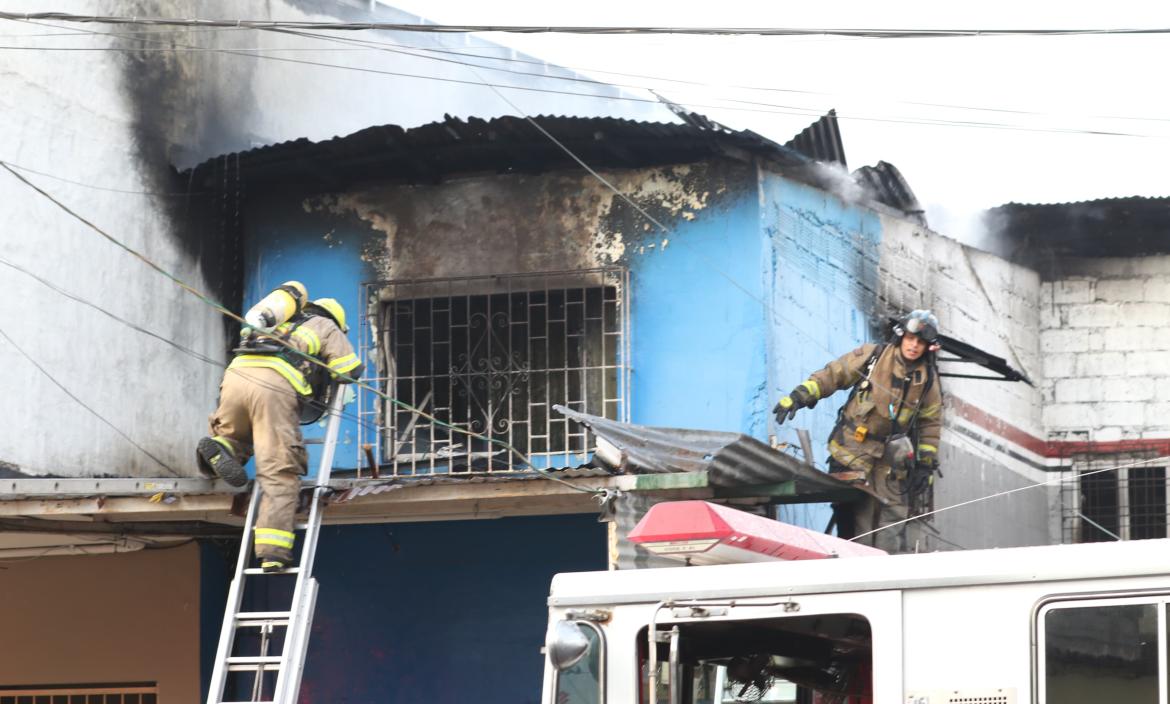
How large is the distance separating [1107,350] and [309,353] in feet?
27.2

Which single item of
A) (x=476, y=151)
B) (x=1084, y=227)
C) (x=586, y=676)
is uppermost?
(x=1084, y=227)

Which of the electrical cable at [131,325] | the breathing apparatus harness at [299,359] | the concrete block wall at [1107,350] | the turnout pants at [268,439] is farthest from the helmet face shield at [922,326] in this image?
the turnout pants at [268,439]

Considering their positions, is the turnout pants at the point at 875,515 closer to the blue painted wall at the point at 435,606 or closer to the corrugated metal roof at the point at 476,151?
the blue painted wall at the point at 435,606

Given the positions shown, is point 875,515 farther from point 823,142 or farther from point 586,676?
point 586,676

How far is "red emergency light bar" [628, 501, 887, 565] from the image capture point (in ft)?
21.4

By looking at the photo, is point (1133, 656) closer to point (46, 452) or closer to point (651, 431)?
point (651, 431)

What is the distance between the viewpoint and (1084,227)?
15578 mm

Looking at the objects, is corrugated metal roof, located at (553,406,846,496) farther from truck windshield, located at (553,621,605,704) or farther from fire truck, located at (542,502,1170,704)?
truck windshield, located at (553,621,605,704)

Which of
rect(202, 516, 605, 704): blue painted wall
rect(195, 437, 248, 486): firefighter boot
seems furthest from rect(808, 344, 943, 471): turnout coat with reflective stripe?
rect(195, 437, 248, 486): firefighter boot

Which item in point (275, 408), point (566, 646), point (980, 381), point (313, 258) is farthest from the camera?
point (980, 381)

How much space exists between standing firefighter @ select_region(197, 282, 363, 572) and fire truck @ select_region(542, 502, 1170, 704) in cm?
385

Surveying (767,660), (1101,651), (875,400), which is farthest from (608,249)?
(1101,651)

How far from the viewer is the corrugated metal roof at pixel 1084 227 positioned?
15.3m

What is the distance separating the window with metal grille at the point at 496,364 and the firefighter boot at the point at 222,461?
3.26 meters
